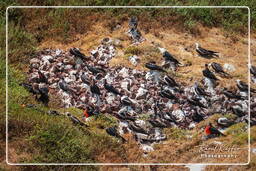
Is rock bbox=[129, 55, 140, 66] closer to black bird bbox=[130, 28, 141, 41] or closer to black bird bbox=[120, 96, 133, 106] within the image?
black bird bbox=[130, 28, 141, 41]

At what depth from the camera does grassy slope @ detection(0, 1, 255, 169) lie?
33.2 ft

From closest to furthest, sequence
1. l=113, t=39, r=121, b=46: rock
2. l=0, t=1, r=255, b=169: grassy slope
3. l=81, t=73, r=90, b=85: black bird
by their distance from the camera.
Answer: l=0, t=1, r=255, b=169: grassy slope < l=81, t=73, r=90, b=85: black bird < l=113, t=39, r=121, b=46: rock

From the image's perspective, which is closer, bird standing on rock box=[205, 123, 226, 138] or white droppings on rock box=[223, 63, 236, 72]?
bird standing on rock box=[205, 123, 226, 138]

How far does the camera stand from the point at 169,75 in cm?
1064

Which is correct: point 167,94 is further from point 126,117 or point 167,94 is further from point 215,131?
point 215,131

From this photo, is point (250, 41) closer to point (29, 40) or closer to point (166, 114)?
point (166, 114)

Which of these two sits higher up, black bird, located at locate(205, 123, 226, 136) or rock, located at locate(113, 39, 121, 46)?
rock, located at locate(113, 39, 121, 46)

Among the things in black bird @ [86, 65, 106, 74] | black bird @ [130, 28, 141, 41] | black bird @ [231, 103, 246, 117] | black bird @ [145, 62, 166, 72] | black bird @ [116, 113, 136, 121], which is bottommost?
black bird @ [116, 113, 136, 121]

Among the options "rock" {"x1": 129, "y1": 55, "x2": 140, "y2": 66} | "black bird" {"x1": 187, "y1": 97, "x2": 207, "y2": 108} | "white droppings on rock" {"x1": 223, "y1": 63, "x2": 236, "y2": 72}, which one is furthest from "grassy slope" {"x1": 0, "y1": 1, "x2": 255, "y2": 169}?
"black bird" {"x1": 187, "y1": 97, "x2": 207, "y2": 108}

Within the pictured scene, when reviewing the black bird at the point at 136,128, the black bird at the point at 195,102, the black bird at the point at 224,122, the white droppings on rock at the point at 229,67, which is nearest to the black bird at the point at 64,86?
the black bird at the point at 136,128

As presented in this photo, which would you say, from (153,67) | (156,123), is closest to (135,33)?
→ (153,67)

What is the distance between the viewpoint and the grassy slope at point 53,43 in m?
10.1
